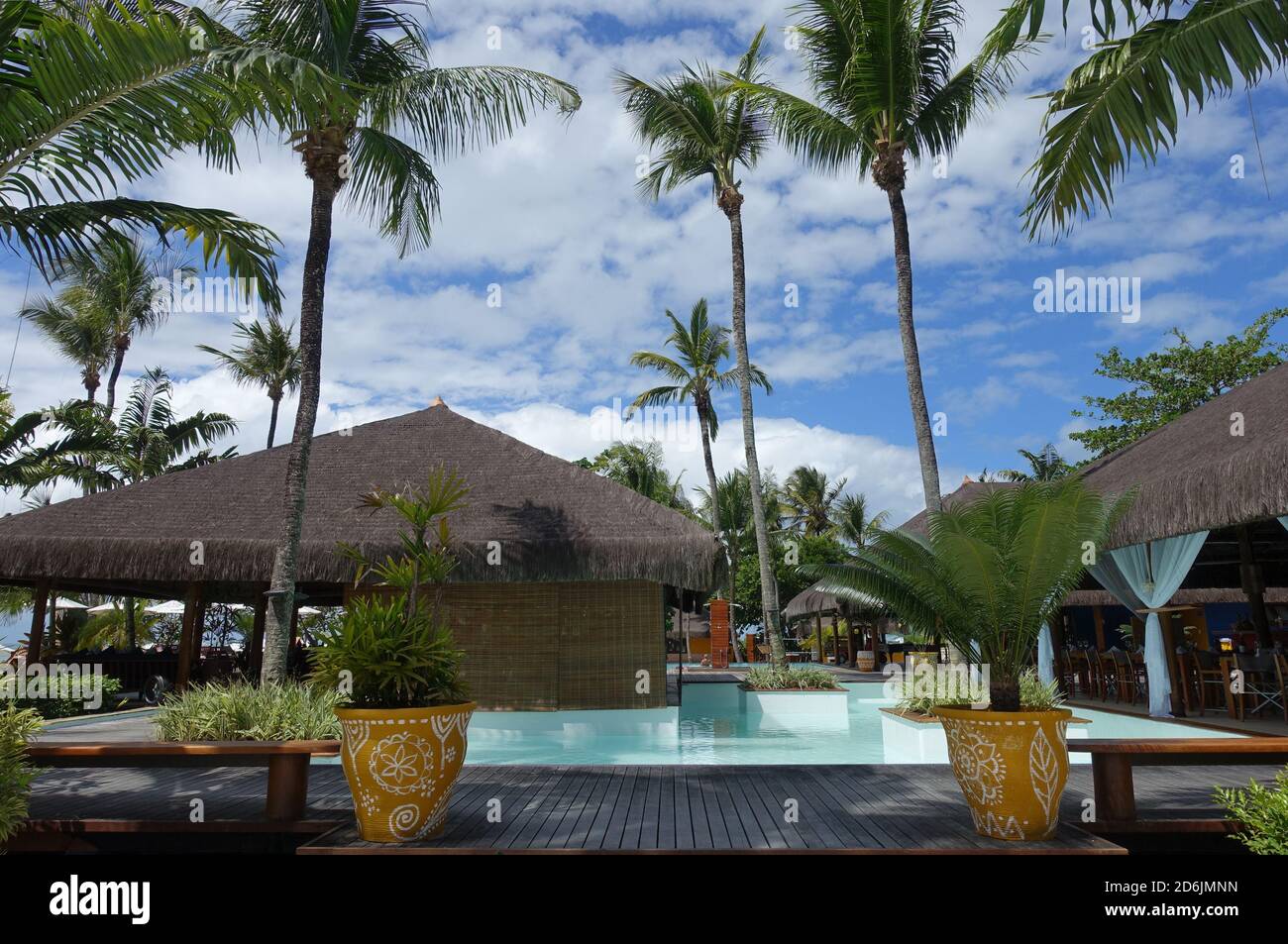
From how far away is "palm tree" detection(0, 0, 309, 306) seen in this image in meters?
5.07

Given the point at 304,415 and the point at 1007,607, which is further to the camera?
the point at 304,415

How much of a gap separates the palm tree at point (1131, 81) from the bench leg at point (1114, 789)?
384 centimetres

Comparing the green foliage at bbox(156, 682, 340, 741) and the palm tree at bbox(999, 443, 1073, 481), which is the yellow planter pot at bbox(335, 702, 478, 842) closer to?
the green foliage at bbox(156, 682, 340, 741)

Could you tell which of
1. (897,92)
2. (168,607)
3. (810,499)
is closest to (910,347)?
(897,92)

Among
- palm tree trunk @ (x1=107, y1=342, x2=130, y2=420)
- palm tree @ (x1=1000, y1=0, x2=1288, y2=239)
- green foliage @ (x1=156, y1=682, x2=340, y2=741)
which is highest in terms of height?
palm tree trunk @ (x1=107, y1=342, x2=130, y2=420)

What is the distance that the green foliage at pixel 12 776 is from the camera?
445 cm

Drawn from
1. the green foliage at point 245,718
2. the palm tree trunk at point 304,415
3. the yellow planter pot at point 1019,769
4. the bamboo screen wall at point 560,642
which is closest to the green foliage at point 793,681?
the bamboo screen wall at point 560,642

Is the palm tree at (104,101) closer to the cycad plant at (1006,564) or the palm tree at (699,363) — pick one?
the cycad plant at (1006,564)

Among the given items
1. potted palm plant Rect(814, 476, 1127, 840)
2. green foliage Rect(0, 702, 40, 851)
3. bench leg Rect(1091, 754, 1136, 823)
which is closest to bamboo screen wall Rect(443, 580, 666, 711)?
potted palm plant Rect(814, 476, 1127, 840)

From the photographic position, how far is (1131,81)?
533cm

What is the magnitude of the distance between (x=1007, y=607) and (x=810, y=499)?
1402 inches

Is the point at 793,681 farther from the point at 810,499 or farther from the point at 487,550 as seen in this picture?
the point at 810,499

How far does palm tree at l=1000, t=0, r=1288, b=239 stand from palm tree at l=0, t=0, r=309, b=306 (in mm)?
5429
